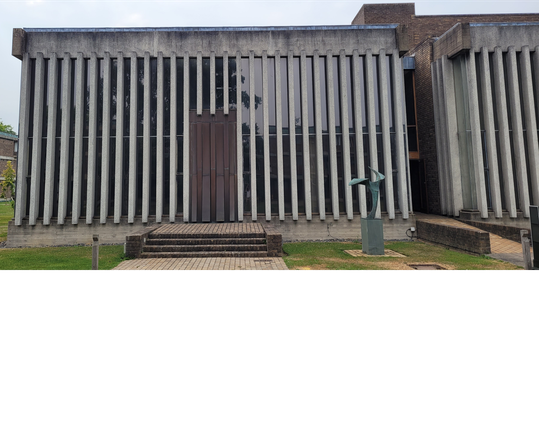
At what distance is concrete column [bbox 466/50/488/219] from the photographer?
15.6m

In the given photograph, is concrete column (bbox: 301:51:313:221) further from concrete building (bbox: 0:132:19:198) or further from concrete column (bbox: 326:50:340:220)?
concrete building (bbox: 0:132:19:198)

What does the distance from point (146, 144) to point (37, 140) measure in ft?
17.4

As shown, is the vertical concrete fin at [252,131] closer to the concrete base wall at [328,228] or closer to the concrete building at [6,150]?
the concrete base wall at [328,228]

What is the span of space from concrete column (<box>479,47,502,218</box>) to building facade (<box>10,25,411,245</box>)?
461cm

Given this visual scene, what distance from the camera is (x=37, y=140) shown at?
14594mm

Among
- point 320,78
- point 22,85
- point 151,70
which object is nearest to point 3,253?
point 22,85

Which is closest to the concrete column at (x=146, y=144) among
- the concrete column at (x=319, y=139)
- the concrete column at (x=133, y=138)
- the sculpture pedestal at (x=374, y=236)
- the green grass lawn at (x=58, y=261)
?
the concrete column at (x=133, y=138)

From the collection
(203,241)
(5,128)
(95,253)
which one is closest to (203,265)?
(203,241)

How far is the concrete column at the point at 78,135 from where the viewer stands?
14555 millimetres

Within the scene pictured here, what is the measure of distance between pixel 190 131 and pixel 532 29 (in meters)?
19.2

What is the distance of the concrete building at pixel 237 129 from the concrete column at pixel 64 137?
7cm

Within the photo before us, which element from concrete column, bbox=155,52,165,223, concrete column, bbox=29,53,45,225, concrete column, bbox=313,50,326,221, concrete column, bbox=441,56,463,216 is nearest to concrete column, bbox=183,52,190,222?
concrete column, bbox=155,52,165,223

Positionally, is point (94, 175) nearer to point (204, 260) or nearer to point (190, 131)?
point (190, 131)

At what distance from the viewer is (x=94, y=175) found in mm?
14867
